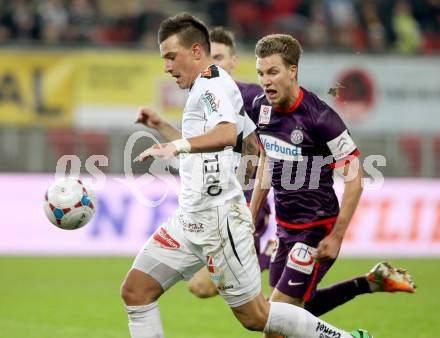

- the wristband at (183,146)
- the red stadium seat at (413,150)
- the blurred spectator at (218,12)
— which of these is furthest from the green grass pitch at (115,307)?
the blurred spectator at (218,12)

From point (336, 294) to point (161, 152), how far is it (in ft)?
9.11

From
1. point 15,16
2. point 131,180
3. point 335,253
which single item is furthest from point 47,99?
point 335,253

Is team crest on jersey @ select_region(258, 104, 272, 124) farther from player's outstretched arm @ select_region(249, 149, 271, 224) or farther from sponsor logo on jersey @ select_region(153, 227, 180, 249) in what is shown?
sponsor logo on jersey @ select_region(153, 227, 180, 249)

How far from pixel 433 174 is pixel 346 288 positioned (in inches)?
378

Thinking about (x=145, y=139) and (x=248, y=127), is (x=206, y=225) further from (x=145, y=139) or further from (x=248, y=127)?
(x=145, y=139)

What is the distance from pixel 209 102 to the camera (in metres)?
5.76

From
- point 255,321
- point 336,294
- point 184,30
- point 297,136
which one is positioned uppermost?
point 184,30

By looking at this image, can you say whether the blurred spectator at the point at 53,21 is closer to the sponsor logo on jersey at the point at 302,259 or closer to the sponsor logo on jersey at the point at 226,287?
the sponsor logo on jersey at the point at 302,259

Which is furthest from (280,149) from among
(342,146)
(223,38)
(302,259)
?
(223,38)

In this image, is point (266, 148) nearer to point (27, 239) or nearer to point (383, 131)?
point (27, 239)

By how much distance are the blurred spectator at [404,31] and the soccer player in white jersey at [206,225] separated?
1392 centimetres

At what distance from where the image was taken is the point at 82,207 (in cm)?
654

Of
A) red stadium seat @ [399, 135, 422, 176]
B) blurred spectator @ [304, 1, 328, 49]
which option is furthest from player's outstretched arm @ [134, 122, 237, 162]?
blurred spectator @ [304, 1, 328, 49]

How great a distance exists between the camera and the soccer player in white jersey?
19.5 ft
